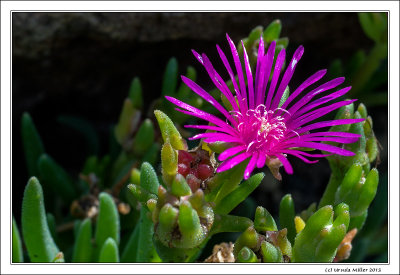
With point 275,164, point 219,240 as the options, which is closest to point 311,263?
point 275,164

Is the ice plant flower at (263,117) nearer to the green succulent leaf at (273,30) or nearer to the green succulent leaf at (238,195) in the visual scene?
the green succulent leaf at (238,195)

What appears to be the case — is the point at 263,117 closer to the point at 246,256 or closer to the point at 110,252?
the point at 246,256

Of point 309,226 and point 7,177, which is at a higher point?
point 7,177

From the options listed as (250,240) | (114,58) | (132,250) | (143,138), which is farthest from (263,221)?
(114,58)

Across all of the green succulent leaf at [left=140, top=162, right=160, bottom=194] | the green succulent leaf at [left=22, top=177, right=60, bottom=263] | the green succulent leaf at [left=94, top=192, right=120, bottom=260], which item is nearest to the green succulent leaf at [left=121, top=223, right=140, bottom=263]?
the green succulent leaf at [left=94, top=192, right=120, bottom=260]

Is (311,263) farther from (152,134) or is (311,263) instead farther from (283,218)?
(152,134)

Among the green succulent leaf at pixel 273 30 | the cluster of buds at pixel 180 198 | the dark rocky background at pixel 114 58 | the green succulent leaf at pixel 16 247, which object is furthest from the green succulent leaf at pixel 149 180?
the dark rocky background at pixel 114 58

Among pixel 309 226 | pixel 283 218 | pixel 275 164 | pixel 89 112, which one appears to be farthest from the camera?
pixel 89 112
